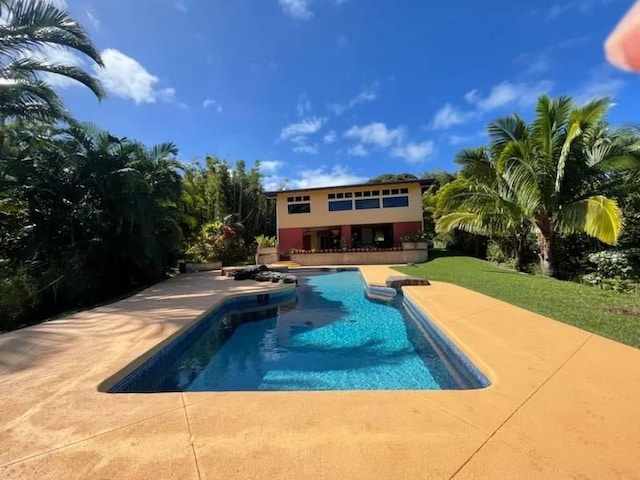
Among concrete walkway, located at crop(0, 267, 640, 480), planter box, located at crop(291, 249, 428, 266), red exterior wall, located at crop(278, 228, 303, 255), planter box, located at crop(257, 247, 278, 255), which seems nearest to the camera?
concrete walkway, located at crop(0, 267, 640, 480)

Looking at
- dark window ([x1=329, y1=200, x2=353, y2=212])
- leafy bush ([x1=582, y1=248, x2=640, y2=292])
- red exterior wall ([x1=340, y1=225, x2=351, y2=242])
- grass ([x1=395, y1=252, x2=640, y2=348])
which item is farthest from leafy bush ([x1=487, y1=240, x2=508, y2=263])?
dark window ([x1=329, y1=200, x2=353, y2=212])

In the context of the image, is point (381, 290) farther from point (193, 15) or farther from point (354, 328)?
point (193, 15)

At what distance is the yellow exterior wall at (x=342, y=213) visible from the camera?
844 inches

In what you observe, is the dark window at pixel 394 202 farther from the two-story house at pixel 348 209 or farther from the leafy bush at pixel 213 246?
the leafy bush at pixel 213 246

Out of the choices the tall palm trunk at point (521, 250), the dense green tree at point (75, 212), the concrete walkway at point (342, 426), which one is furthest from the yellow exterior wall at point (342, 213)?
the concrete walkway at point (342, 426)

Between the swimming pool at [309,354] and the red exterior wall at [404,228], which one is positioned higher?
the red exterior wall at [404,228]

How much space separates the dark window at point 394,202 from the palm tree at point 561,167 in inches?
376

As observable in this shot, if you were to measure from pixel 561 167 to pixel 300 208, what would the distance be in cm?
1601

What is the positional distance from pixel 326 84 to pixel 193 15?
889cm

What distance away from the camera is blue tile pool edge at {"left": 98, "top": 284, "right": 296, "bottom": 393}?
11.9 feet

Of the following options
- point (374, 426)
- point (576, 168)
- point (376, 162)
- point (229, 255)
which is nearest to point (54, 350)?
point (374, 426)

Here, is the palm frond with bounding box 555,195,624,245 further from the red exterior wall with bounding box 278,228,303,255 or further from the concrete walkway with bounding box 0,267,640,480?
the red exterior wall with bounding box 278,228,303,255

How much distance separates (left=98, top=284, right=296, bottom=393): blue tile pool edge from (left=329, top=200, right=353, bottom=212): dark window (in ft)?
41.9

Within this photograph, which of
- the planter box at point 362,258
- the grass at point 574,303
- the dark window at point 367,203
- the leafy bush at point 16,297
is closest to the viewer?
the grass at point 574,303
